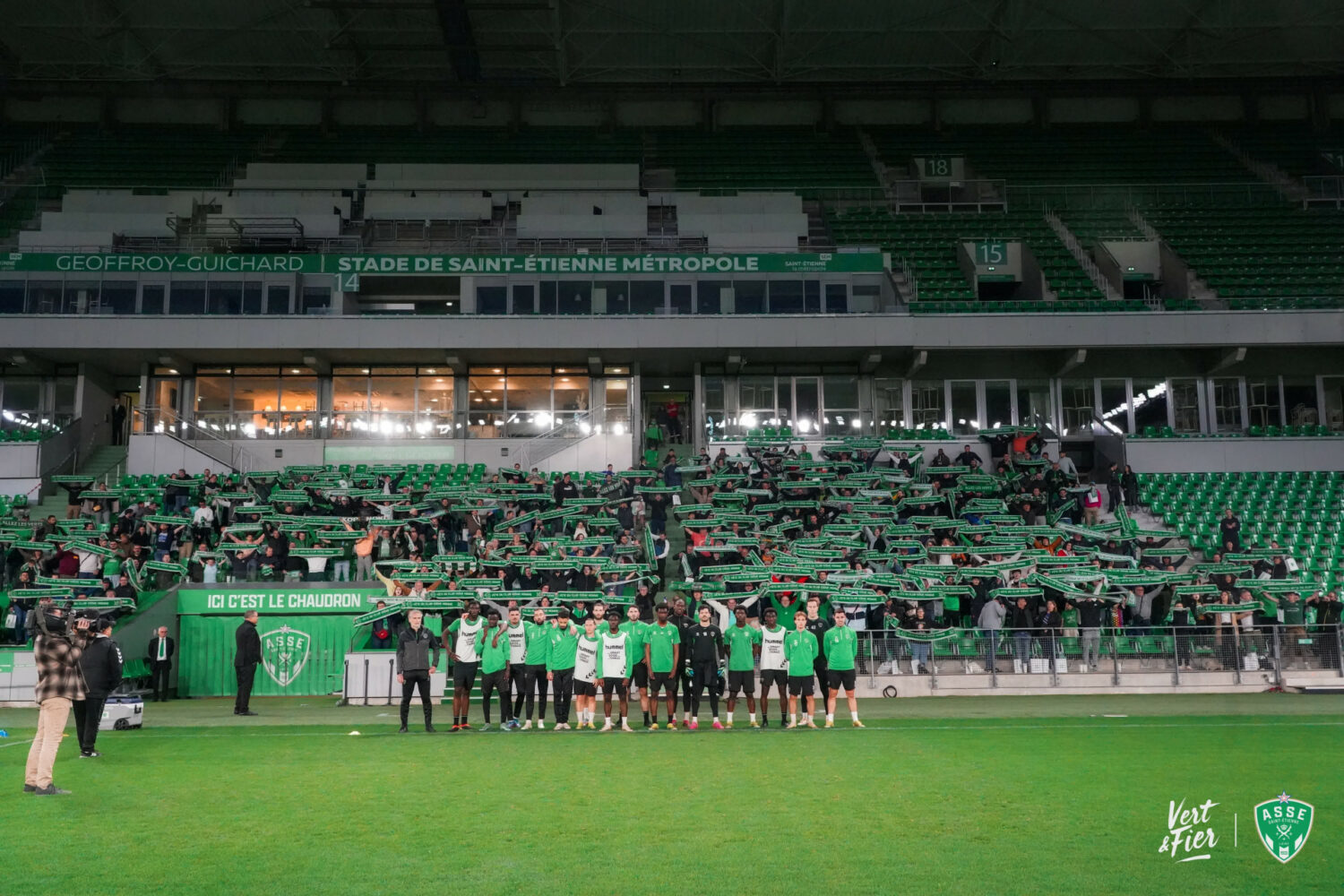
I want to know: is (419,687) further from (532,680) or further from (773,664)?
(773,664)

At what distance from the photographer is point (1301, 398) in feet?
123

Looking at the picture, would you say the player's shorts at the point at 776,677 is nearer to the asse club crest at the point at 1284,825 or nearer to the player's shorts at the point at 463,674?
the player's shorts at the point at 463,674

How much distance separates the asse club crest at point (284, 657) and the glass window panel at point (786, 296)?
65.9 ft

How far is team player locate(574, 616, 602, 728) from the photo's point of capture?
1586cm

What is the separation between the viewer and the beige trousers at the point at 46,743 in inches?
393

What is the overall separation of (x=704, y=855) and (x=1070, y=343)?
3103cm

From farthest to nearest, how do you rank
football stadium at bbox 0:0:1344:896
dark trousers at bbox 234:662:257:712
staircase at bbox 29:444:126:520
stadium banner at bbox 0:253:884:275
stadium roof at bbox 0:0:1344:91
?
stadium roof at bbox 0:0:1344:91 < stadium banner at bbox 0:253:884:275 < staircase at bbox 29:444:126:520 < dark trousers at bbox 234:662:257:712 < football stadium at bbox 0:0:1344:896

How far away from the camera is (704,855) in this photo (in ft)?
25.1

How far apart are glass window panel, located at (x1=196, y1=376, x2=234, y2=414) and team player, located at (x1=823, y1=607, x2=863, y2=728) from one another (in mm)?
28184

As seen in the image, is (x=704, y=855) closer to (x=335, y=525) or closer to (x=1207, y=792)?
(x=1207, y=792)

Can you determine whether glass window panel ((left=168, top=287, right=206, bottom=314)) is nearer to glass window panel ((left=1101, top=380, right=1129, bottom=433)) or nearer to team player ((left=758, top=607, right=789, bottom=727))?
team player ((left=758, top=607, right=789, bottom=727))

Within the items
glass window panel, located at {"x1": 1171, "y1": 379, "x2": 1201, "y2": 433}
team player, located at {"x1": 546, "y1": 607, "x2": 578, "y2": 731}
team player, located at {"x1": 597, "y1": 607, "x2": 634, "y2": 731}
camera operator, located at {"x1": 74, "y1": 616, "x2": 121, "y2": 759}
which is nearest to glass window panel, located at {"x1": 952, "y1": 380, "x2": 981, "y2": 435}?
glass window panel, located at {"x1": 1171, "y1": 379, "x2": 1201, "y2": 433}

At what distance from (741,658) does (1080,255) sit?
28934mm

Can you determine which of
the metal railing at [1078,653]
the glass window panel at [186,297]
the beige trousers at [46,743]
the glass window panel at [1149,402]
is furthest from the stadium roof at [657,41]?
the beige trousers at [46,743]
